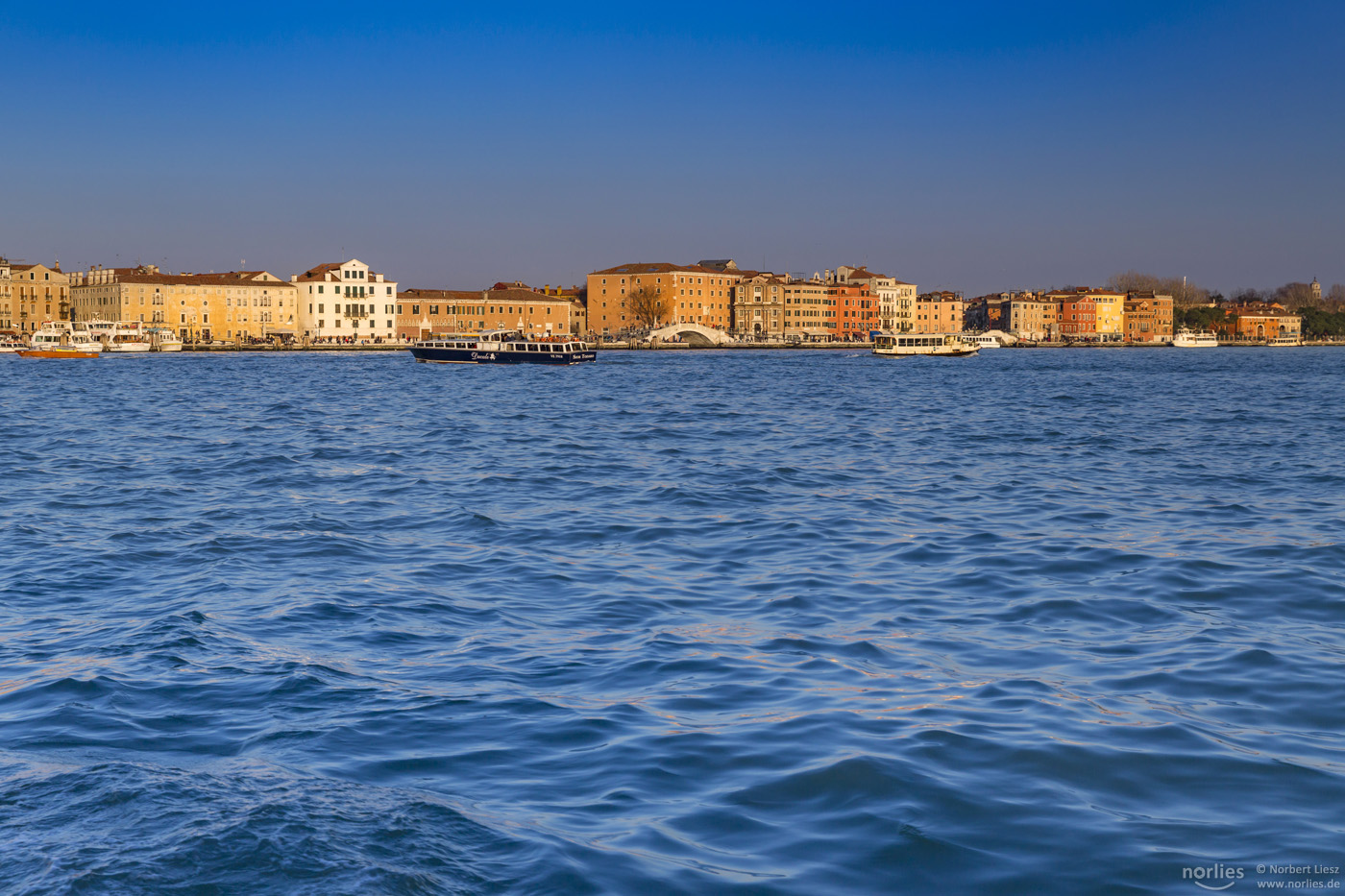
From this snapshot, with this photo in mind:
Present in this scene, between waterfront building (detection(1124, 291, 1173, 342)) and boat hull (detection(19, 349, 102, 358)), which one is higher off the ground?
waterfront building (detection(1124, 291, 1173, 342))

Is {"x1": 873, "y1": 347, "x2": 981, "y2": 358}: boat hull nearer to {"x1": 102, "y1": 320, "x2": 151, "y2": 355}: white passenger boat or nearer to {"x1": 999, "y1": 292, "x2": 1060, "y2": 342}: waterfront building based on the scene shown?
{"x1": 999, "y1": 292, "x2": 1060, "y2": 342}: waterfront building

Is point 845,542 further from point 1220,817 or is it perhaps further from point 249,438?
point 249,438

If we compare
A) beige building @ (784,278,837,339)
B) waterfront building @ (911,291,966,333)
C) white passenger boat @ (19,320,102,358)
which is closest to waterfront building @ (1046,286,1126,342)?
waterfront building @ (911,291,966,333)

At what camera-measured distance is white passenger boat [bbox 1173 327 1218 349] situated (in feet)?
418

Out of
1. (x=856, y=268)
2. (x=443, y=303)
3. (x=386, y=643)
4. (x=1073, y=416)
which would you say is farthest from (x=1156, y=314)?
(x=386, y=643)

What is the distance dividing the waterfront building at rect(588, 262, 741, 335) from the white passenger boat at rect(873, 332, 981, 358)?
29871 millimetres

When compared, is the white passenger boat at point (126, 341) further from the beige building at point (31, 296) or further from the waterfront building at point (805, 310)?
the waterfront building at point (805, 310)

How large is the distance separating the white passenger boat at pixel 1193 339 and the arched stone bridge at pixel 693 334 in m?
52.3

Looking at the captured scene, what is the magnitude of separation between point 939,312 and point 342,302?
6876cm

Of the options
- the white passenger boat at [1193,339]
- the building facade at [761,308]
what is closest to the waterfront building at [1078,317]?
the white passenger boat at [1193,339]

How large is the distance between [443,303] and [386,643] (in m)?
97.6

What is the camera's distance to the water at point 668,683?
3279 millimetres

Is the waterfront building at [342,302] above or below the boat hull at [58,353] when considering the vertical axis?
above

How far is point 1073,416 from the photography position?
2447 centimetres
